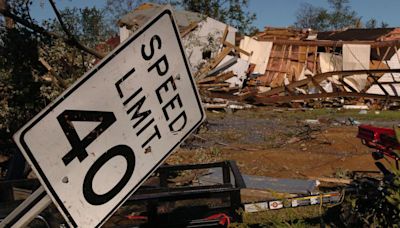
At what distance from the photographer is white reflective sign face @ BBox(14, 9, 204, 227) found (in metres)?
1.50

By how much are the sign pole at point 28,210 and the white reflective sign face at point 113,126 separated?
0.08 m

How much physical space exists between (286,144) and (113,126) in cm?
980

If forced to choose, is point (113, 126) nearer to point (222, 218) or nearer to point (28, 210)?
point (28, 210)

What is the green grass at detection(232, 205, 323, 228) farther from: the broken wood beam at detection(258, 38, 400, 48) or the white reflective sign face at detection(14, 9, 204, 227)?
the broken wood beam at detection(258, 38, 400, 48)

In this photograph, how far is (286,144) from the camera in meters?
11.1

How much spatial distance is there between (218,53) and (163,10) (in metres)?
20.7

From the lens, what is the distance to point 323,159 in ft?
30.6

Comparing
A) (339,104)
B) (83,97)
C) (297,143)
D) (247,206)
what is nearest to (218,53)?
(339,104)

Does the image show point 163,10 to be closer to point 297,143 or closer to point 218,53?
point 297,143

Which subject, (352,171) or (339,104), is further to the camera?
(339,104)

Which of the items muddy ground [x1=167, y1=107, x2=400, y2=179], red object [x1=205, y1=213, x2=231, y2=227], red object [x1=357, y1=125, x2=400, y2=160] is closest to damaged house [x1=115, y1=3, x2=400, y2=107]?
muddy ground [x1=167, y1=107, x2=400, y2=179]

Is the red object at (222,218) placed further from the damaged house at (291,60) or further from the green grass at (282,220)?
the damaged house at (291,60)

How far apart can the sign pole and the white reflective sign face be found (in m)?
0.08

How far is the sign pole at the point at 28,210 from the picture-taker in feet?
5.19
